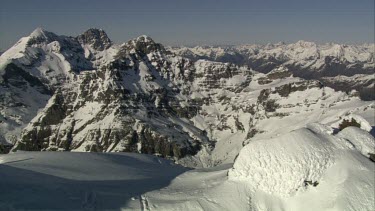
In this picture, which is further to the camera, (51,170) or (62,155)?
(62,155)

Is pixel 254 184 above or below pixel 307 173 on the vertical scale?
below

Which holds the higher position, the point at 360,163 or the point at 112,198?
the point at 360,163

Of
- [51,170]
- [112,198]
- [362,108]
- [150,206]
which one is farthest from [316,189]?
[362,108]

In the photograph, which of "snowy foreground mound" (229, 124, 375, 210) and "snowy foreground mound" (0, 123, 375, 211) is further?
"snowy foreground mound" (229, 124, 375, 210)

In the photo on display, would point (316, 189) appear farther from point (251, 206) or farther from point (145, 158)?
point (145, 158)

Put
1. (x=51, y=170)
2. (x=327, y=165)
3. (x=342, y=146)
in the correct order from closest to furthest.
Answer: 1. (x=327, y=165)
2. (x=342, y=146)
3. (x=51, y=170)

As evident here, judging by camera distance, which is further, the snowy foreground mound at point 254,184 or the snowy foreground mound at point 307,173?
the snowy foreground mound at point 307,173

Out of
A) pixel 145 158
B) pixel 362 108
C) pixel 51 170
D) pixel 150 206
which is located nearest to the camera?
pixel 150 206

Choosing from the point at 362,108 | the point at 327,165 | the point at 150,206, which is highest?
the point at 362,108
